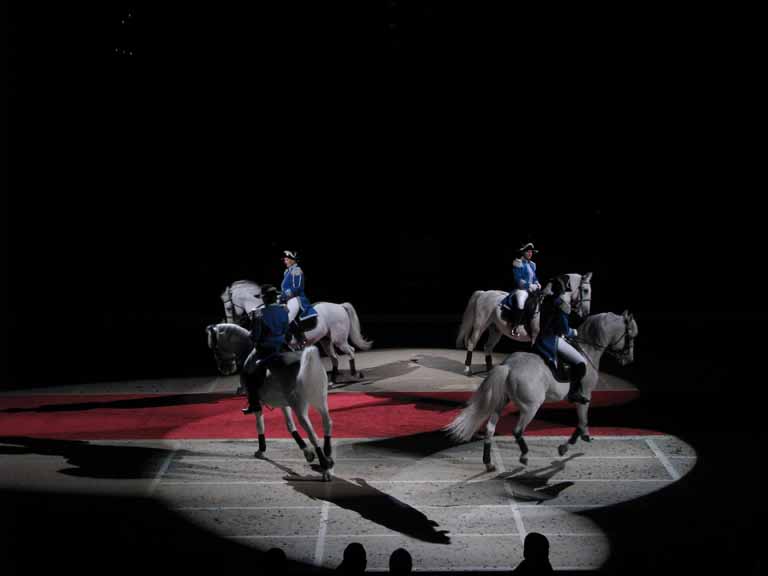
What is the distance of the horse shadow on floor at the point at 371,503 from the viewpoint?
9.28 m

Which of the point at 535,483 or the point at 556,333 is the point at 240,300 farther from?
the point at 535,483

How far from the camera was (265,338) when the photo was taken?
11266mm

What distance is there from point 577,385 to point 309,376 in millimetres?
3342

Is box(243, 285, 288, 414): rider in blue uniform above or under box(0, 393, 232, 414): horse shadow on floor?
above

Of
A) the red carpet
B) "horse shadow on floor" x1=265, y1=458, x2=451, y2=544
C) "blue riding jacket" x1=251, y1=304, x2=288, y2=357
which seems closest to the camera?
"horse shadow on floor" x1=265, y1=458, x2=451, y2=544

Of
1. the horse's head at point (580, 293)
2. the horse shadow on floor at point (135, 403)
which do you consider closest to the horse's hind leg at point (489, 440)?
the horse's head at point (580, 293)

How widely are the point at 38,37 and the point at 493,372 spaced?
713 inches

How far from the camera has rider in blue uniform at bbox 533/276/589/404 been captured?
1135 cm

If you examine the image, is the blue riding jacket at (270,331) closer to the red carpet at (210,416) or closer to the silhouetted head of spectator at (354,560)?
the red carpet at (210,416)

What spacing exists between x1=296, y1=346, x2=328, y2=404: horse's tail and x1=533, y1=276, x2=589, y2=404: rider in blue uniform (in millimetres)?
2628

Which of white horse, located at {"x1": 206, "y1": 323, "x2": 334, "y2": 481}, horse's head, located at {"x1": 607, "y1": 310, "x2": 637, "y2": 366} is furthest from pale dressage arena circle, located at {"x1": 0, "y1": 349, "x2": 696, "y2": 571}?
horse's head, located at {"x1": 607, "y1": 310, "x2": 637, "y2": 366}

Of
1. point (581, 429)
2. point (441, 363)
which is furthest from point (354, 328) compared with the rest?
point (581, 429)

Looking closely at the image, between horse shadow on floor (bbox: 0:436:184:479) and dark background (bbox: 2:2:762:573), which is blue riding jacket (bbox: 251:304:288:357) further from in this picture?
dark background (bbox: 2:2:762:573)

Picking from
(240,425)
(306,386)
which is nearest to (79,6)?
(240,425)
